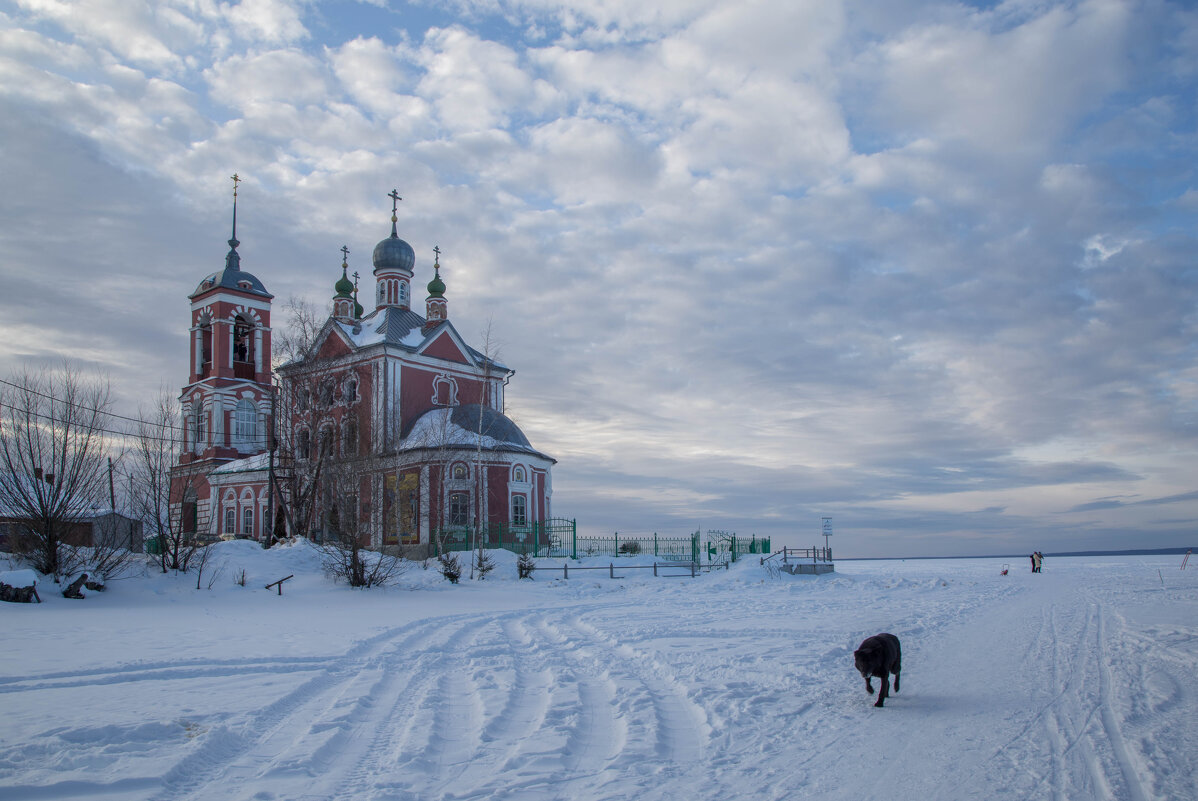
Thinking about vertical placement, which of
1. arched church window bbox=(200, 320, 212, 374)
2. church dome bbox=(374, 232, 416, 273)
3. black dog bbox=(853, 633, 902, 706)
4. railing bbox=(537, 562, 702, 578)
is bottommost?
railing bbox=(537, 562, 702, 578)

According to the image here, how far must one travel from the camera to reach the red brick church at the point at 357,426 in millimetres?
32125

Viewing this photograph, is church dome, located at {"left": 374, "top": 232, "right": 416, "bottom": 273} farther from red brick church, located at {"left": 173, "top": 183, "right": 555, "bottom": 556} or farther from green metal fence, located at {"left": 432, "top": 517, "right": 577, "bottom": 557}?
green metal fence, located at {"left": 432, "top": 517, "right": 577, "bottom": 557}

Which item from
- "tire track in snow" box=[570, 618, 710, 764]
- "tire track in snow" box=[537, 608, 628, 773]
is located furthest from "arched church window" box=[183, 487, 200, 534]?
"tire track in snow" box=[570, 618, 710, 764]

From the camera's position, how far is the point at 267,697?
25.2 ft

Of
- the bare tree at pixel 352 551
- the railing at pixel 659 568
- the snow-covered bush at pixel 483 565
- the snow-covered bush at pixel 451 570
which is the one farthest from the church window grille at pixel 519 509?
the snow-covered bush at pixel 451 570

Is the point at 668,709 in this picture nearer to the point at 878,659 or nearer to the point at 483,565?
the point at 878,659

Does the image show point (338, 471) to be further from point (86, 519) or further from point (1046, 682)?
point (1046, 682)

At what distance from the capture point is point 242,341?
44.8 meters

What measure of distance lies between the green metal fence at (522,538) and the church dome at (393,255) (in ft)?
51.8

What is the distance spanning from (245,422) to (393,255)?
12.0m

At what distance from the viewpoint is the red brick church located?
3212 cm

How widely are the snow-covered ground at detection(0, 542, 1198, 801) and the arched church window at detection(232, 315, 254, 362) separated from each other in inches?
1236

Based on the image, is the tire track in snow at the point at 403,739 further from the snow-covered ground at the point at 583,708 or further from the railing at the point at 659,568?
the railing at the point at 659,568

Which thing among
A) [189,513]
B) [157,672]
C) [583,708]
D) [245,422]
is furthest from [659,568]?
[245,422]
